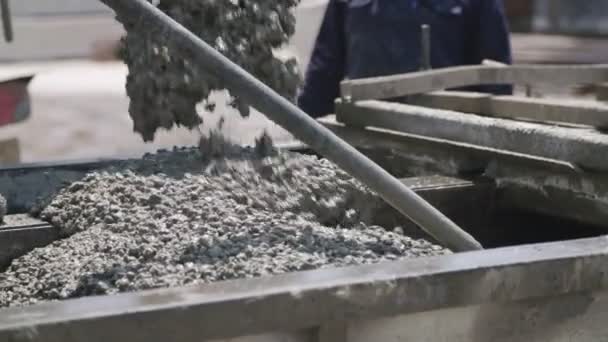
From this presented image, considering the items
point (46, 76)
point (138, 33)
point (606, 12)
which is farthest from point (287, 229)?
point (606, 12)

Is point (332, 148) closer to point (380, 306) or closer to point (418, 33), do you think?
point (380, 306)

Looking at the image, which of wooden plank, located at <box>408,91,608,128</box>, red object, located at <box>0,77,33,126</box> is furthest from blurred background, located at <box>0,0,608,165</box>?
wooden plank, located at <box>408,91,608,128</box>

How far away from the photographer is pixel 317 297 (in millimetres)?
1429

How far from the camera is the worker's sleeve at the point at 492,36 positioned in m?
3.97

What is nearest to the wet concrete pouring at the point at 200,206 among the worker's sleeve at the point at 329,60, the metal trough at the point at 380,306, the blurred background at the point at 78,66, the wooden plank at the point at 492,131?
the metal trough at the point at 380,306

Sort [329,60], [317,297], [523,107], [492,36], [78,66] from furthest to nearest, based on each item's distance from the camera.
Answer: [78,66]
[329,60]
[492,36]
[523,107]
[317,297]

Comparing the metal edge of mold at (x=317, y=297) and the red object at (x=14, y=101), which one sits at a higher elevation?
the metal edge of mold at (x=317, y=297)

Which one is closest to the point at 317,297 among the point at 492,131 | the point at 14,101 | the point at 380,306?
the point at 380,306

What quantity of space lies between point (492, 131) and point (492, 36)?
69.7 inches

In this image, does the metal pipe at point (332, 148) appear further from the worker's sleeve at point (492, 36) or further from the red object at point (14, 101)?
the red object at point (14, 101)

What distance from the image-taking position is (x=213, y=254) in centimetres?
172

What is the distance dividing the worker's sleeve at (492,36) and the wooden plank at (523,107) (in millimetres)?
918

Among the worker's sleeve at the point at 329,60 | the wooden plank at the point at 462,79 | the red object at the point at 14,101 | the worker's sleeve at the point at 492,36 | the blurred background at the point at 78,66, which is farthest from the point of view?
the blurred background at the point at 78,66

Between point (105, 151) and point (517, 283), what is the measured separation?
6.40m
